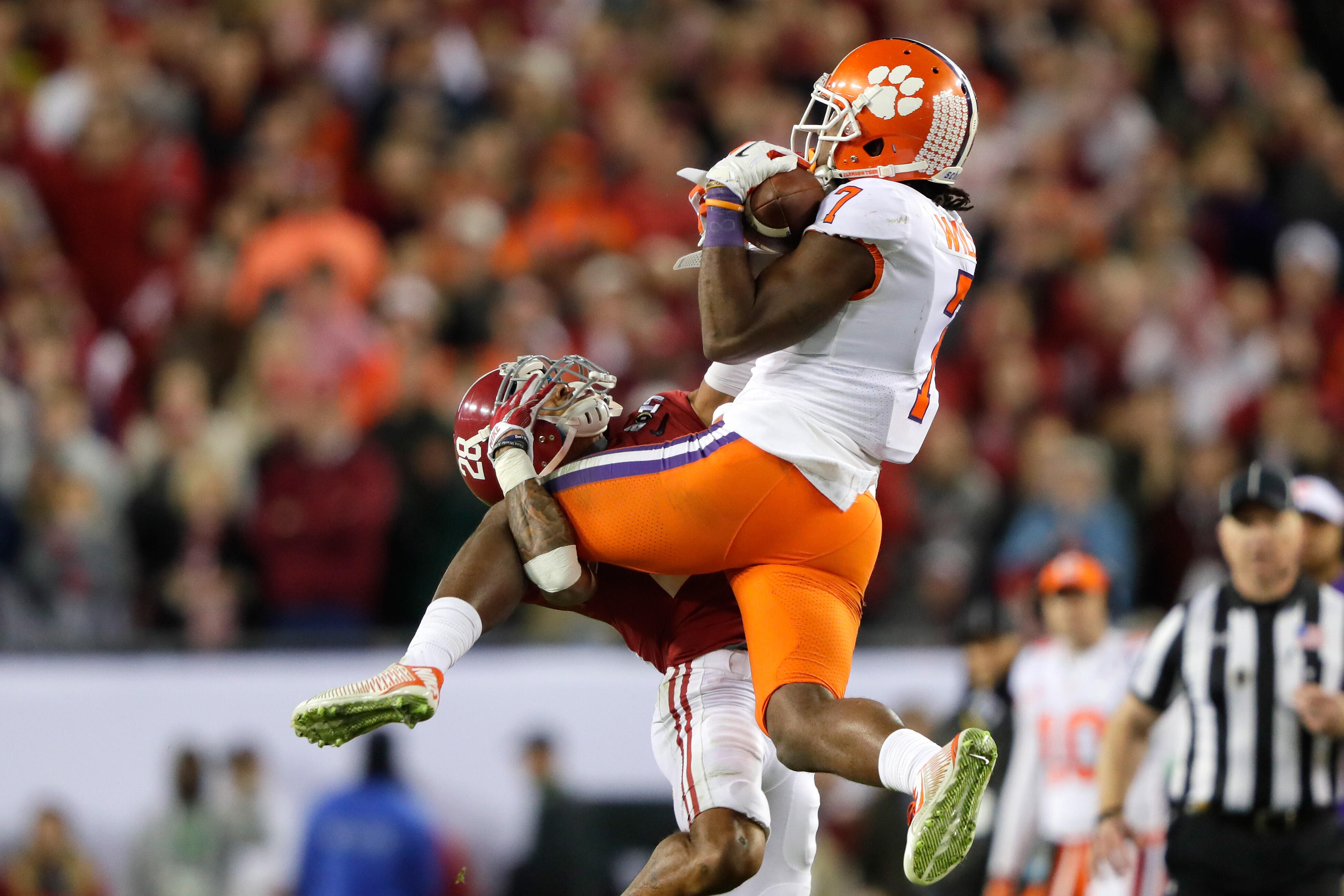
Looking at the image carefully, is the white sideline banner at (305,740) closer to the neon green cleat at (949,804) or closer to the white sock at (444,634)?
the white sock at (444,634)

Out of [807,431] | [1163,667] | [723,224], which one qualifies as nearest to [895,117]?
[723,224]

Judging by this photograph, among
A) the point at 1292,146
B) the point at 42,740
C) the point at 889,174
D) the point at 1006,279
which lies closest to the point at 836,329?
the point at 889,174

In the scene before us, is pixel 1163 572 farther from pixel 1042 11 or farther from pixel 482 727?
pixel 1042 11

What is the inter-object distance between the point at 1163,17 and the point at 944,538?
6.48 metres

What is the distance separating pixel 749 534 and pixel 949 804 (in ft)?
2.76

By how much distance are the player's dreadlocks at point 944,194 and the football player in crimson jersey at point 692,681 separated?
0.67m

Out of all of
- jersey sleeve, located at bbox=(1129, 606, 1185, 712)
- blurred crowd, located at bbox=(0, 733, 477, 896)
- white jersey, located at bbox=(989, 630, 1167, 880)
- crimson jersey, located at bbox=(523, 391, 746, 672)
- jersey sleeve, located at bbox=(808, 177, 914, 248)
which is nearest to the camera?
jersey sleeve, located at bbox=(808, 177, 914, 248)

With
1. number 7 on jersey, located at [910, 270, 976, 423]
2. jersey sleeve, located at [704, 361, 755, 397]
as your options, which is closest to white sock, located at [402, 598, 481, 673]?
jersey sleeve, located at [704, 361, 755, 397]

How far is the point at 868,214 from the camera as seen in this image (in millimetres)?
4371

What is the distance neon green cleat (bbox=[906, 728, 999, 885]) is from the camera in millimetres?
3986

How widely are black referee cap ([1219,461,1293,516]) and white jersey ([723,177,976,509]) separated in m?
1.86

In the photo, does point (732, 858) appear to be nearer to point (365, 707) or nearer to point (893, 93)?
point (365, 707)

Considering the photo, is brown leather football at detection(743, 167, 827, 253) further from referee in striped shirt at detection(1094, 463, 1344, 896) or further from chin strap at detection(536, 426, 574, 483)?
referee in striped shirt at detection(1094, 463, 1344, 896)

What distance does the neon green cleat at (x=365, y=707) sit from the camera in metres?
4.16
